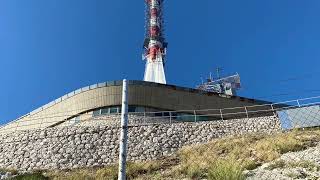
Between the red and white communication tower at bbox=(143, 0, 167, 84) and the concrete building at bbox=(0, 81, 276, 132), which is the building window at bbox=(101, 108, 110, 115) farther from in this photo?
the red and white communication tower at bbox=(143, 0, 167, 84)

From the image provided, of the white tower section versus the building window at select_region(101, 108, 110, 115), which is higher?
the white tower section

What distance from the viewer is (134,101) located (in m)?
35.6

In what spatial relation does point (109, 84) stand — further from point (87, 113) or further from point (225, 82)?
point (225, 82)

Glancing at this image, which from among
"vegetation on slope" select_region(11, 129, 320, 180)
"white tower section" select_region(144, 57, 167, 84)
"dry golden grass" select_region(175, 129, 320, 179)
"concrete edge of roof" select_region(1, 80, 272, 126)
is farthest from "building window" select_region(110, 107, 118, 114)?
"white tower section" select_region(144, 57, 167, 84)

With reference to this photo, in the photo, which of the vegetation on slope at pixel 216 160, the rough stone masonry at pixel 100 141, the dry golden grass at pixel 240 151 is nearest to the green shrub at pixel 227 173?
the vegetation on slope at pixel 216 160

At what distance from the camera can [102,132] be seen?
30.4m

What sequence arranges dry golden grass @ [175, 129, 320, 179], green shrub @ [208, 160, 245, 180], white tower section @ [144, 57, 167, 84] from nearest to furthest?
green shrub @ [208, 160, 245, 180] → dry golden grass @ [175, 129, 320, 179] → white tower section @ [144, 57, 167, 84]

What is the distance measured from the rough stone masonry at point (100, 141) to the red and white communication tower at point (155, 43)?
2102 cm

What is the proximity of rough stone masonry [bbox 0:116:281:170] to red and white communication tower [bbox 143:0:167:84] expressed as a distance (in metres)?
21.0

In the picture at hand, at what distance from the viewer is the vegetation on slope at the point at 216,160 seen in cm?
1912

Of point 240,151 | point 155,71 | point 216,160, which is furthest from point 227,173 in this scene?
point 155,71

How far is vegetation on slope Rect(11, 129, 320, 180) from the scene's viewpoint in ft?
62.7

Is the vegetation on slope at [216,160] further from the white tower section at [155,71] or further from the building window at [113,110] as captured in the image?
the white tower section at [155,71]

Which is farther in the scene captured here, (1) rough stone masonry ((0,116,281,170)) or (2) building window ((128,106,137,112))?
(2) building window ((128,106,137,112))
